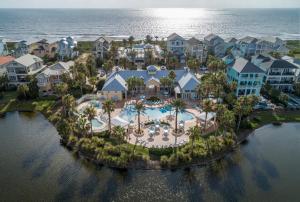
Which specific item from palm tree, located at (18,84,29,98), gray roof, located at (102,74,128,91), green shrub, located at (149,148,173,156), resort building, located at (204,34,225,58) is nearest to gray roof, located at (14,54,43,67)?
palm tree, located at (18,84,29,98)

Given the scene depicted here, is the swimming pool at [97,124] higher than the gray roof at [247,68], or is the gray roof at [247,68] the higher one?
the gray roof at [247,68]

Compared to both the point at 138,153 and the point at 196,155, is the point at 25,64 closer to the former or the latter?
the point at 138,153

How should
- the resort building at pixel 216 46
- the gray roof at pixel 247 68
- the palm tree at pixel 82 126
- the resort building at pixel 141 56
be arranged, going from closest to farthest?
the palm tree at pixel 82 126 < the gray roof at pixel 247 68 < the resort building at pixel 141 56 < the resort building at pixel 216 46

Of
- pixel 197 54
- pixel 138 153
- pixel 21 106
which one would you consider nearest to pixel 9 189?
pixel 138 153

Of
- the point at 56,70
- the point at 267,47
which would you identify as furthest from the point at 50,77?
the point at 267,47

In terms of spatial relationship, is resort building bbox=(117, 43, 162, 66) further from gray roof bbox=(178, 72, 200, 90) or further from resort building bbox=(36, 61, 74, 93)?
gray roof bbox=(178, 72, 200, 90)

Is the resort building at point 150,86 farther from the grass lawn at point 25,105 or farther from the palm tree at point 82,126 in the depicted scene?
the palm tree at point 82,126

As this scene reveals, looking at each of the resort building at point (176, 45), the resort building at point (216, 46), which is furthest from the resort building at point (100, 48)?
the resort building at point (216, 46)
